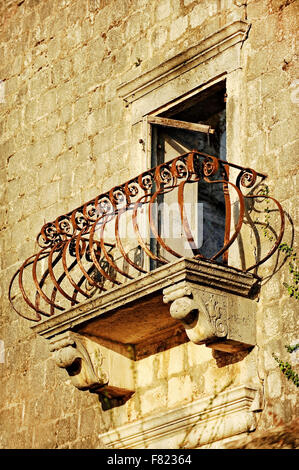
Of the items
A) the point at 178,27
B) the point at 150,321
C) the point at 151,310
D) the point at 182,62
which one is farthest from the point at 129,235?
the point at 178,27

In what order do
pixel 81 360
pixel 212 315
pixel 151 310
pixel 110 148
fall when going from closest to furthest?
pixel 212 315 → pixel 151 310 → pixel 81 360 → pixel 110 148

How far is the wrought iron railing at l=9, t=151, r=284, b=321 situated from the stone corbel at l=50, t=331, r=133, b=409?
287 mm

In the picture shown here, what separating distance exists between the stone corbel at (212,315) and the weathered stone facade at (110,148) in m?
0.12

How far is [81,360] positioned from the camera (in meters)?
9.19

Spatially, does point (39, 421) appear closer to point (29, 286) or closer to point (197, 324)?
point (29, 286)

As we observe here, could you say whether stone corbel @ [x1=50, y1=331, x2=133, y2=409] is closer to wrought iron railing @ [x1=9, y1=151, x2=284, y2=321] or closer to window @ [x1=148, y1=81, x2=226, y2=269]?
wrought iron railing @ [x1=9, y1=151, x2=284, y2=321]

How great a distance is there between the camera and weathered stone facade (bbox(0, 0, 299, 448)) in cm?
863

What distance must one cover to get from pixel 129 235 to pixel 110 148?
2.76ft

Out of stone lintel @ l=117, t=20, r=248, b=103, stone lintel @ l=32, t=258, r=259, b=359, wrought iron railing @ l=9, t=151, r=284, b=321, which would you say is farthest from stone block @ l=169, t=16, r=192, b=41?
stone lintel @ l=32, t=258, r=259, b=359

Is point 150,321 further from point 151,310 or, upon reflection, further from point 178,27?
point 178,27

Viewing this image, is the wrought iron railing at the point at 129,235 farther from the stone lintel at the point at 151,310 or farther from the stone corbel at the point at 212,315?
the stone corbel at the point at 212,315

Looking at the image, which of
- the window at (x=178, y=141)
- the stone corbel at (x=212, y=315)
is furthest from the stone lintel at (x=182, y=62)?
the stone corbel at (x=212, y=315)

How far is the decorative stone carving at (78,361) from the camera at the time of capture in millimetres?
9148

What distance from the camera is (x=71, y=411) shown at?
9.83 meters
